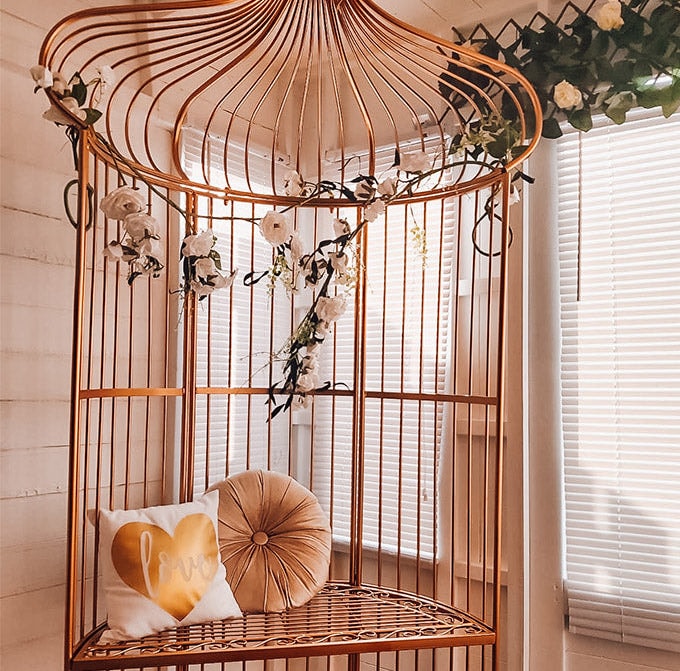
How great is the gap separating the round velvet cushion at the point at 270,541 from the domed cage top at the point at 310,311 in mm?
70

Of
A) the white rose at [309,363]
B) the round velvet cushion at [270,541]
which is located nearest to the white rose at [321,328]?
the white rose at [309,363]

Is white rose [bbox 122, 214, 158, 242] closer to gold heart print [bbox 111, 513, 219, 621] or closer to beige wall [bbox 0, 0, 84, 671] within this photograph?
beige wall [bbox 0, 0, 84, 671]

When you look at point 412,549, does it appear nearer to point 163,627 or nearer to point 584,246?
point 163,627

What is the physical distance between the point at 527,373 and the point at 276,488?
2.81ft

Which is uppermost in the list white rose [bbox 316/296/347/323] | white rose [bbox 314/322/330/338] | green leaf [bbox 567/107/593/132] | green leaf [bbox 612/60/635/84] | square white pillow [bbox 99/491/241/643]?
green leaf [bbox 612/60/635/84]

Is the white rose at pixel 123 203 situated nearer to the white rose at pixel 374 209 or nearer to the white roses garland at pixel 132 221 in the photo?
the white roses garland at pixel 132 221

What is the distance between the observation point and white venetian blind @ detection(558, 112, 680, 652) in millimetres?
1936

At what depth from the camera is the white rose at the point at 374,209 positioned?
1982mm

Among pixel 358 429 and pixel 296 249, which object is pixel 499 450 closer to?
pixel 358 429

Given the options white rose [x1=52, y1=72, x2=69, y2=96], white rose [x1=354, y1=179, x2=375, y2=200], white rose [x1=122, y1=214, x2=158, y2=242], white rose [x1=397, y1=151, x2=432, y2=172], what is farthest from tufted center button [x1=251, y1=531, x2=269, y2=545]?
white rose [x1=52, y1=72, x2=69, y2=96]

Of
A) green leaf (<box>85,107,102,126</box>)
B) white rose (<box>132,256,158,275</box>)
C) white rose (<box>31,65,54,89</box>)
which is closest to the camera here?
white rose (<box>31,65,54,89</box>)

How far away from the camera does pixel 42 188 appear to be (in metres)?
1.98

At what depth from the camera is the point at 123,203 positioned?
1.71m

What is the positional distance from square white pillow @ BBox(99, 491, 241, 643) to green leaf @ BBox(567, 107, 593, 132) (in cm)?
156
